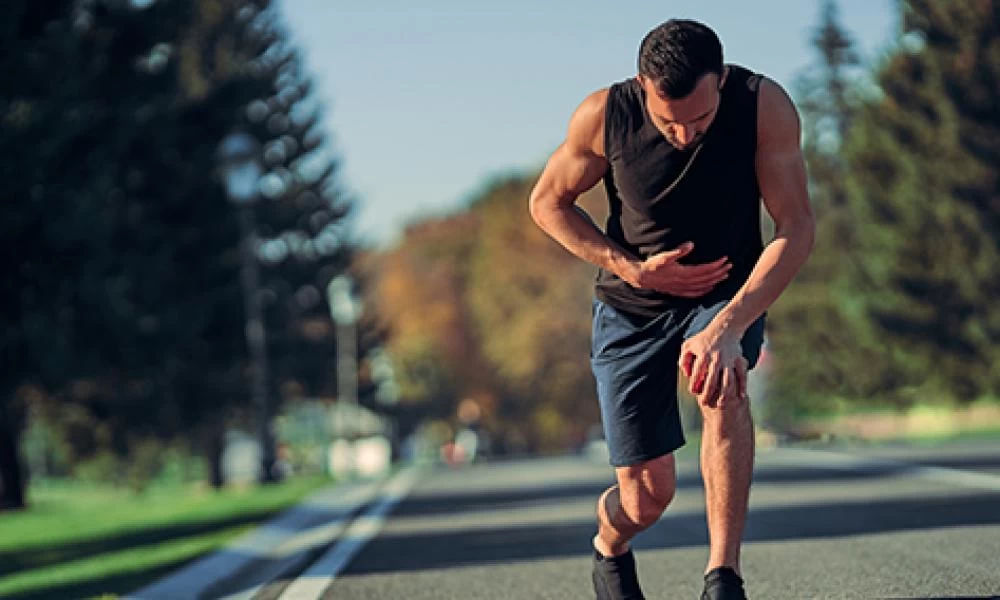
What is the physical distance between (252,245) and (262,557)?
23.8 meters

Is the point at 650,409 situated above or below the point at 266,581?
above

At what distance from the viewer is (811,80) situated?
81.6 metres

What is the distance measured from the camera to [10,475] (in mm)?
31438

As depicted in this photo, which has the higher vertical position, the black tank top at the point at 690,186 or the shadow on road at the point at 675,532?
the black tank top at the point at 690,186

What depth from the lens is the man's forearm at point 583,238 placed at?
5.69 metres

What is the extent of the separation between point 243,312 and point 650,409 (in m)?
35.8

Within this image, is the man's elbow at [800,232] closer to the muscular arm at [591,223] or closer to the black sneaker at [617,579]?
the muscular arm at [591,223]

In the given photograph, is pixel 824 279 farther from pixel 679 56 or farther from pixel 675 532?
pixel 679 56

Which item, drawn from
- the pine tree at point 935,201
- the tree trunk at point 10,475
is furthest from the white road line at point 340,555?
the pine tree at point 935,201

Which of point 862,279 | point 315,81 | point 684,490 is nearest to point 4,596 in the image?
point 684,490

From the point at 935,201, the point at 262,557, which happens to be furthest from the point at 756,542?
the point at 935,201

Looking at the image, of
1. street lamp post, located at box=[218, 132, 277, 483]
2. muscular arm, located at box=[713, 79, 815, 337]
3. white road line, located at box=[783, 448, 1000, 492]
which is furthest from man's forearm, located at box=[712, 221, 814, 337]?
street lamp post, located at box=[218, 132, 277, 483]

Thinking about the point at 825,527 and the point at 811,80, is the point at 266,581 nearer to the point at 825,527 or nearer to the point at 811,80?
the point at 825,527

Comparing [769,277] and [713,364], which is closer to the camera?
[713,364]
